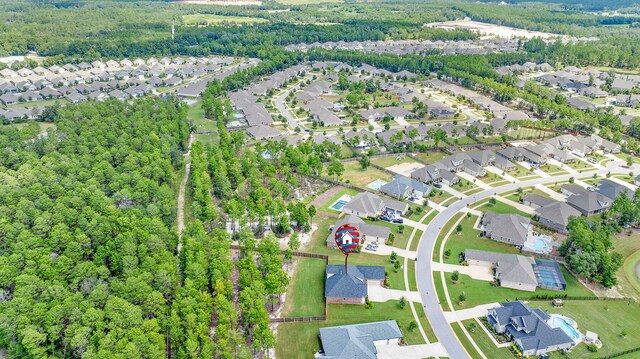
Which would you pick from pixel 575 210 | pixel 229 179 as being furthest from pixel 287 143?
pixel 575 210

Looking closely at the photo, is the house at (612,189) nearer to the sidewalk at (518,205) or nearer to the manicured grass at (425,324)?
the sidewalk at (518,205)

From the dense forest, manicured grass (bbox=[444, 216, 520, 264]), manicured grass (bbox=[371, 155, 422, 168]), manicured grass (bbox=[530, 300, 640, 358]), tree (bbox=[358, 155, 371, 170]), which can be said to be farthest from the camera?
manicured grass (bbox=[371, 155, 422, 168])

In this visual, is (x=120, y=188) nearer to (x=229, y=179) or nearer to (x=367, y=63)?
(x=229, y=179)

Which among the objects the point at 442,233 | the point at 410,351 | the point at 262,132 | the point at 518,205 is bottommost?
the point at 410,351

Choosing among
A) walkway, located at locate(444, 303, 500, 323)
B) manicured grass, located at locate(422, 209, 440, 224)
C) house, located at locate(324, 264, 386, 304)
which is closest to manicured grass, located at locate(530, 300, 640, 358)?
walkway, located at locate(444, 303, 500, 323)

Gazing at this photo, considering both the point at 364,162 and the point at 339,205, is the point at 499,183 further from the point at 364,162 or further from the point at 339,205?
the point at 339,205

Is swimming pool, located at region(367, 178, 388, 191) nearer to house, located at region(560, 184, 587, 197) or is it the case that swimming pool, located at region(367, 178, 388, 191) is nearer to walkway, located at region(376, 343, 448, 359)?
house, located at region(560, 184, 587, 197)

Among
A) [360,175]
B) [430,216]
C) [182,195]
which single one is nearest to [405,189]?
[430,216]
